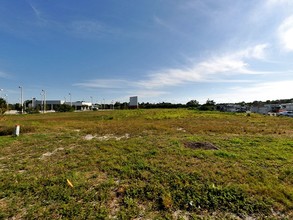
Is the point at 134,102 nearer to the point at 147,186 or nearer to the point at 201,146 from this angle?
the point at 201,146

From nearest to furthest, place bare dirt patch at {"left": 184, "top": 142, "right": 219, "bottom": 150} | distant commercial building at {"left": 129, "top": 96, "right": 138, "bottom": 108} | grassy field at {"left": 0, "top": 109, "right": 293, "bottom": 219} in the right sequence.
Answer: grassy field at {"left": 0, "top": 109, "right": 293, "bottom": 219} < bare dirt patch at {"left": 184, "top": 142, "right": 219, "bottom": 150} < distant commercial building at {"left": 129, "top": 96, "right": 138, "bottom": 108}

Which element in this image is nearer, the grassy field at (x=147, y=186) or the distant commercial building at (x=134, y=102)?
the grassy field at (x=147, y=186)

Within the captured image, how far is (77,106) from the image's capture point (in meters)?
110

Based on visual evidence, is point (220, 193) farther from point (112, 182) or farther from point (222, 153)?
point (222, 153)

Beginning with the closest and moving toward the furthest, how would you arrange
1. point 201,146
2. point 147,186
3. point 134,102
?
point 147,186 → point 201,146 → point 134,102

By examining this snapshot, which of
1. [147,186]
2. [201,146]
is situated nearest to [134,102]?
[201,146]

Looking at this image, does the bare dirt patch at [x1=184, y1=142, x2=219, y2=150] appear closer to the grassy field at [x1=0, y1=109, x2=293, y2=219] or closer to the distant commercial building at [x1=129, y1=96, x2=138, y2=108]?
the grassy field at [x1=0, y1=109, x2=293, y2=219]

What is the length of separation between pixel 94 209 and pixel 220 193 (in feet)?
8.83

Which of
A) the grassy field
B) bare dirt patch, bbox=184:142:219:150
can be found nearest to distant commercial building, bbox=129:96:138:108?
bare dirt patch, bbox=184:142:219:150

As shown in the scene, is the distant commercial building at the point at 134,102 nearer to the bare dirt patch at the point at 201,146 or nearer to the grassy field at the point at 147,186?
the bare dirt patch at the point at 201,146

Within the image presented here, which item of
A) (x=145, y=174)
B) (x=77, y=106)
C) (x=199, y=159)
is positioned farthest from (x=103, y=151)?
(x=77, y=106)

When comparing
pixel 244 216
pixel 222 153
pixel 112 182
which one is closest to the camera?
pixel 244 216

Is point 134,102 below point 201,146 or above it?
above

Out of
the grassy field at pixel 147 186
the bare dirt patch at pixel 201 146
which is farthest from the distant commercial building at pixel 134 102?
the grassy field at pixel 147 186
